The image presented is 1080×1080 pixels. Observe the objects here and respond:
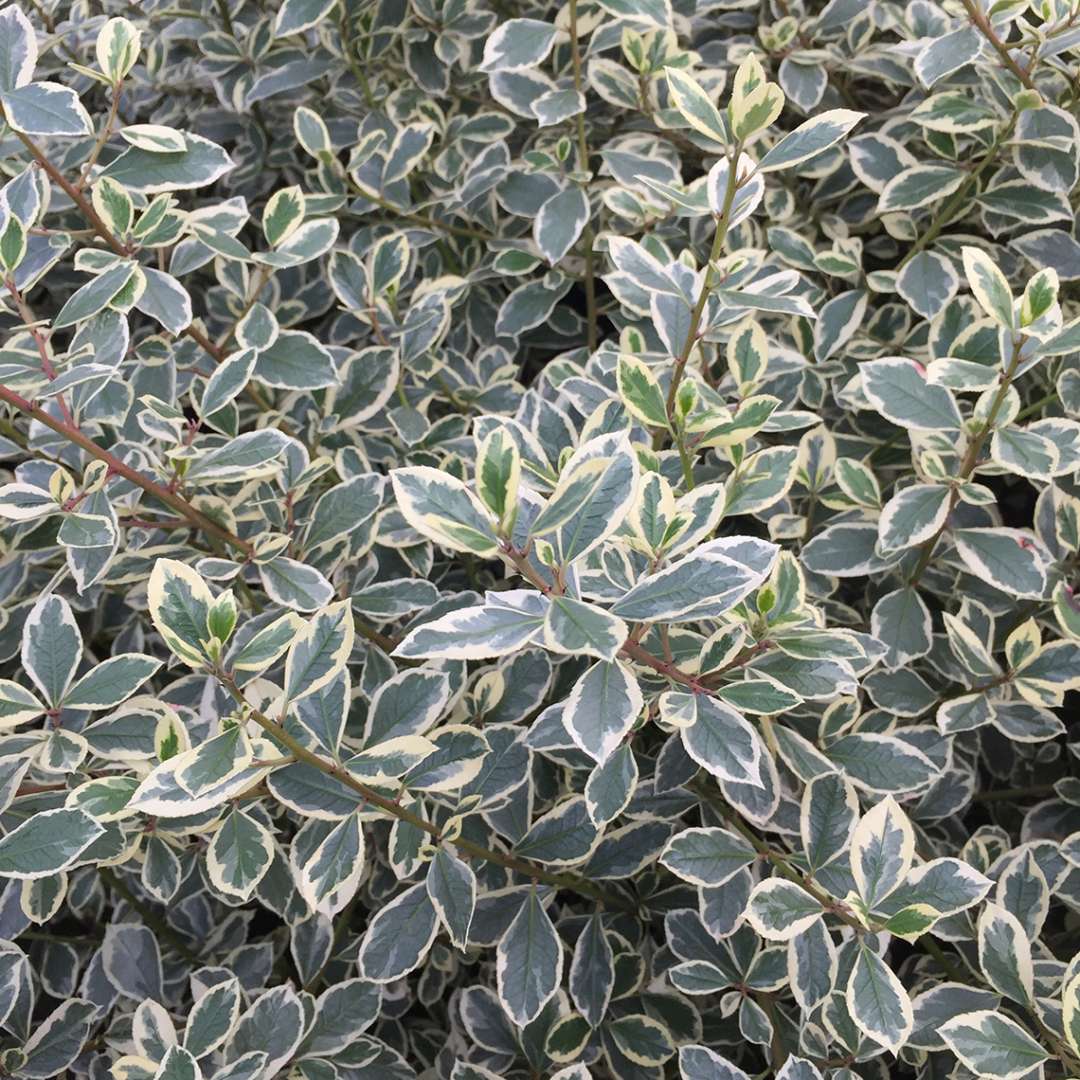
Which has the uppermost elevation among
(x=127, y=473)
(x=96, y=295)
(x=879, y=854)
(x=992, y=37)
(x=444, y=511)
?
(x=992, y=37)

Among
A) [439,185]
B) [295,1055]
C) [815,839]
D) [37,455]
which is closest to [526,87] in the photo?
[439,185]

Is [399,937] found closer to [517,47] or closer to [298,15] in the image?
[517,47]

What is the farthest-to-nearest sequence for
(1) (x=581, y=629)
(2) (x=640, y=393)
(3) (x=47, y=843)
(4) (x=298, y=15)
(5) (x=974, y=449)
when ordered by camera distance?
(4) (x=298, y=15), (5) (x=974, y=449), (2) (x=640, y=393), (3) (x=47, y=843), (1) (x=581, y=629)

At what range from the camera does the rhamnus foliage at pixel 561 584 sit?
1.01 m

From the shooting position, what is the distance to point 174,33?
6.61 feet

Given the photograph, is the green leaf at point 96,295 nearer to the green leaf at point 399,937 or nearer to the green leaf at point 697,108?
the green leaf at point 697,108

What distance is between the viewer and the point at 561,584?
0.87 metres

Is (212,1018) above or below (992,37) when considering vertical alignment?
below

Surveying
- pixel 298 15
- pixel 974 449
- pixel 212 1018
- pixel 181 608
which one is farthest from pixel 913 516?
pixel 298 15

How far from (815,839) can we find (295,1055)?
25.4 inches

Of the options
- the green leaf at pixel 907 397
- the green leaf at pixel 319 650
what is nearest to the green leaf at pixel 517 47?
the green leaf at pixel 907 397

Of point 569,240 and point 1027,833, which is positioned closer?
point 1027,833

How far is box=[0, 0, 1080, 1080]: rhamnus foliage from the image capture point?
1.01 m

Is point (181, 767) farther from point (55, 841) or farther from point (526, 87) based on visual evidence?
point (526, 87)
